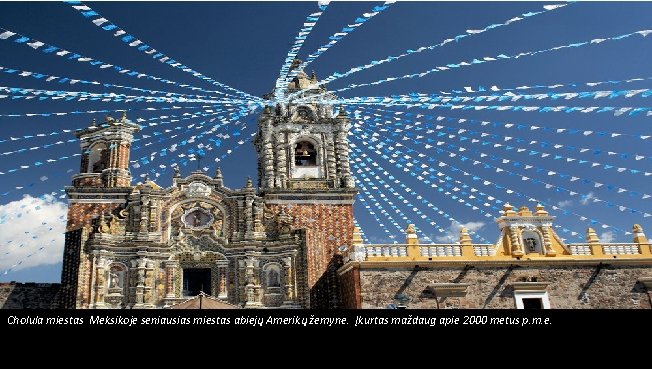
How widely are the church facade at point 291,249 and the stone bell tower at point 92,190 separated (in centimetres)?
5

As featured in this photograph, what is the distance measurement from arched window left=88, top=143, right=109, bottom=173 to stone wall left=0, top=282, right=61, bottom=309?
18.5 feet

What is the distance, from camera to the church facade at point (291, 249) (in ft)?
67.0

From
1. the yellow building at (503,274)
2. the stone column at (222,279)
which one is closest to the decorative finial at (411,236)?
the yellow building at (503,274)

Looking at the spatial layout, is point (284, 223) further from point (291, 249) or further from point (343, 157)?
point (343, 157)

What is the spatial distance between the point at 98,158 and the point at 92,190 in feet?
8.40

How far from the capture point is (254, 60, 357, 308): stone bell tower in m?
23.6

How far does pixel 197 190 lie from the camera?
24.2 m

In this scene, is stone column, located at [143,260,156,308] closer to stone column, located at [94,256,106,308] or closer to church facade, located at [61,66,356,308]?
church facade, located at [61,66,356,308]

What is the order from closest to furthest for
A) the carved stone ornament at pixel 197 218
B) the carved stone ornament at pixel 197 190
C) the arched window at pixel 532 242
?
the arched window at pixel 532 242 → the carved stone ornament at pixel 197 218 → the carved stone ornament at pixel 197 190

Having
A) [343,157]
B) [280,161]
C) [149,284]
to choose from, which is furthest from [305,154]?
[149,284]

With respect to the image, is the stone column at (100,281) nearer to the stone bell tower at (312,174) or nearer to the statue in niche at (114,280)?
the statue in niche at (114,280)
